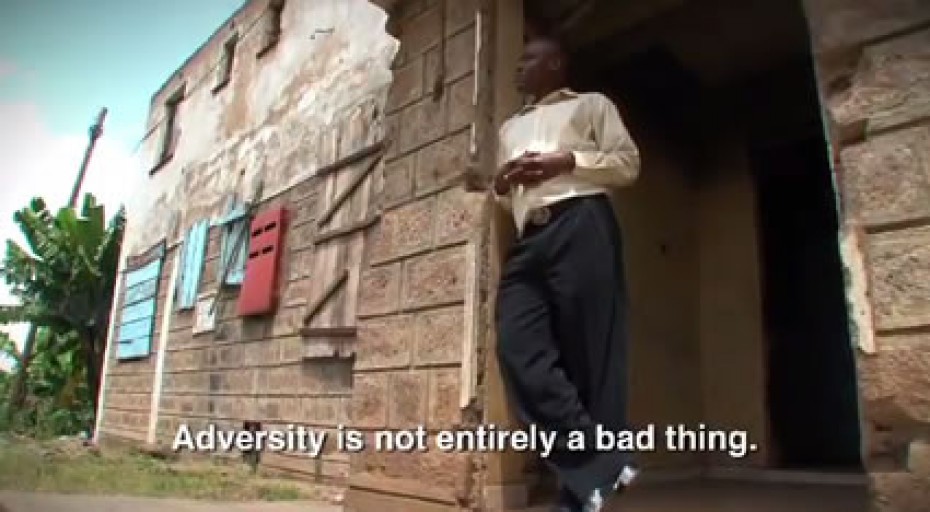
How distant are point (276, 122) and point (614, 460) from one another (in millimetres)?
5878

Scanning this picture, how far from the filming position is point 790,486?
10.9 feet

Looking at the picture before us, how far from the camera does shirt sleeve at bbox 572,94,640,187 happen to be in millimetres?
2152

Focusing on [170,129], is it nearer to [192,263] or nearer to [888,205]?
[192,263]

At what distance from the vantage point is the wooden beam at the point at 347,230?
15.9 ft

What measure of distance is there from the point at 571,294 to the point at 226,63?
7866 millimetres

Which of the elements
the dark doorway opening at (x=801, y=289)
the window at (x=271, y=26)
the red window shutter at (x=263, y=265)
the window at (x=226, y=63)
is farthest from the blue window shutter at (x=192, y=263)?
the dark doorway opening at (x=801, y=289)

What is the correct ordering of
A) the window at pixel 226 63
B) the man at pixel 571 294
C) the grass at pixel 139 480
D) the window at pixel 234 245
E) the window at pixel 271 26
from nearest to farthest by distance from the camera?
the man at pixel 571 294, the grass at pixel 139 480, the window at pixel 234 245, the window at pixel 271 26, the window at pixel 226 63

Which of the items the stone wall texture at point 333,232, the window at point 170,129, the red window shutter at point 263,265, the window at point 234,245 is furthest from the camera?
the window at point 170,129

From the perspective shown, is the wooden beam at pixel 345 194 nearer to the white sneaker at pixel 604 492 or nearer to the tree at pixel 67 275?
the white sneaker at pixel 604 492

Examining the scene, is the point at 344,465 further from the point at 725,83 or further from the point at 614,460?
the point at 725,83

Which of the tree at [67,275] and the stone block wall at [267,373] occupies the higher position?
the tree at [67,275]

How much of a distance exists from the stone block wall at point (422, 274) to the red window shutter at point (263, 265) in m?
2.95

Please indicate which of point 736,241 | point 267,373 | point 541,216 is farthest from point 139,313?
point 541,216

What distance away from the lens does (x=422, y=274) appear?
9.53ft
